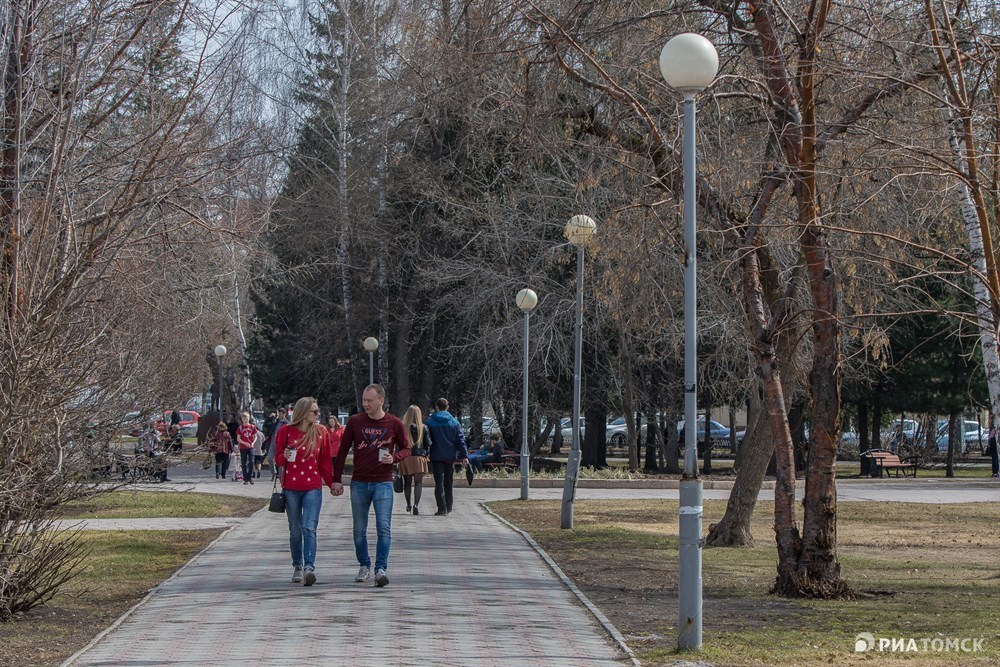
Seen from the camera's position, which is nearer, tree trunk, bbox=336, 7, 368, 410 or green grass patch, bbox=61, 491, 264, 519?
green grass patch, bbox=61, 491, 264, 519

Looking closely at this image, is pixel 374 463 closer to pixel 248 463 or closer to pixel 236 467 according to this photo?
pixel 248 463

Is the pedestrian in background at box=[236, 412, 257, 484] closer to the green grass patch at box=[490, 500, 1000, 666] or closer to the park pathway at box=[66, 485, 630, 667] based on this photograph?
the green grass patch at box=[490, 500, 1000, 666]

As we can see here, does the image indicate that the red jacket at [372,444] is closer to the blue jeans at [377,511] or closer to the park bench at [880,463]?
the blue jeans at [377,511]

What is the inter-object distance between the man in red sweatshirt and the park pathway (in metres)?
0.43

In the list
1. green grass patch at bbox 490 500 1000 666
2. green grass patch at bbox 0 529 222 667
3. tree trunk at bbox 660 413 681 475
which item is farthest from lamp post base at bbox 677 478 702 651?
tree trunk at bbox 660 413 681 475

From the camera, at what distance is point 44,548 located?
9.05 meters

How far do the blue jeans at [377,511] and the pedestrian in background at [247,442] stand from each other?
17.6 meters

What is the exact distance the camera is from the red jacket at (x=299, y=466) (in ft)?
34.2

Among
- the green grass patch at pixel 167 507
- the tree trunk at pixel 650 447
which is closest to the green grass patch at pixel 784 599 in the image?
the green grass patch at pixel 167 507

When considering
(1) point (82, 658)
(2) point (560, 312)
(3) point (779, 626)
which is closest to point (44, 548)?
(1) point (82, 658)

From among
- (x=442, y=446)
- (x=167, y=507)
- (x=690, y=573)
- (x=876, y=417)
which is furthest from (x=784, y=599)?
(x=876, y=417)

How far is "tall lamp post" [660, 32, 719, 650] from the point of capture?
26.1 feet

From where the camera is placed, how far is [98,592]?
35.0 feet

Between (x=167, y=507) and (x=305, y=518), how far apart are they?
35.6ft
